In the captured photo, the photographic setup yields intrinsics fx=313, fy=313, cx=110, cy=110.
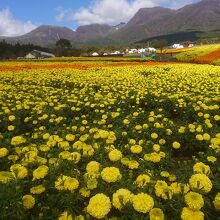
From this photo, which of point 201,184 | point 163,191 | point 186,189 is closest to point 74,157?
point 163,191

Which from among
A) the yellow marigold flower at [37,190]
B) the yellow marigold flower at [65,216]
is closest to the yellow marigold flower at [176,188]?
the yellow marigold flower at [65,216]

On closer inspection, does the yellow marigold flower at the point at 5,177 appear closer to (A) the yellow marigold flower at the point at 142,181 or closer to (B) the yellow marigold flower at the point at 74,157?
(B) the yellow marigold flower at the point at 74,157

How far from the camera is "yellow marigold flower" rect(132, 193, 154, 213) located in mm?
2863

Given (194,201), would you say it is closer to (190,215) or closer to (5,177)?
(190,215)

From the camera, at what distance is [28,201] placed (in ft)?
10.1

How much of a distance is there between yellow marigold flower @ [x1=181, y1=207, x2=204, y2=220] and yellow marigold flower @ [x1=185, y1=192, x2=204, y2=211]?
0.05m

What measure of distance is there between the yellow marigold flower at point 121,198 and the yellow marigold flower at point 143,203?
0.10 metres

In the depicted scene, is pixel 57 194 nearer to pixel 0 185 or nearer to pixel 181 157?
pixel 0 185

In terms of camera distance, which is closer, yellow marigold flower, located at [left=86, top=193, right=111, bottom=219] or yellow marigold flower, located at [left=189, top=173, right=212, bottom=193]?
yellow marigold flower, located at [left=86, top=193, right=111, bottom=219]

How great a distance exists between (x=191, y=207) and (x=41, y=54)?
325ft

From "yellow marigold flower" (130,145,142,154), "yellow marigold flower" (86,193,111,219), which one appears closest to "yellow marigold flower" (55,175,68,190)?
"yellow marigold flower" (86,193,111,219)

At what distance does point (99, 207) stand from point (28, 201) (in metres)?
0.73

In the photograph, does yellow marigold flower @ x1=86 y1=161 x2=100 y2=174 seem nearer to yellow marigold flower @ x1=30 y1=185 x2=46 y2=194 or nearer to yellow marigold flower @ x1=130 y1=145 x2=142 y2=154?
yellow marigold flower @ x1=30 y1=185 x2=46 y2=194

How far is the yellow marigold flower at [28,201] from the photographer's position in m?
3.07
